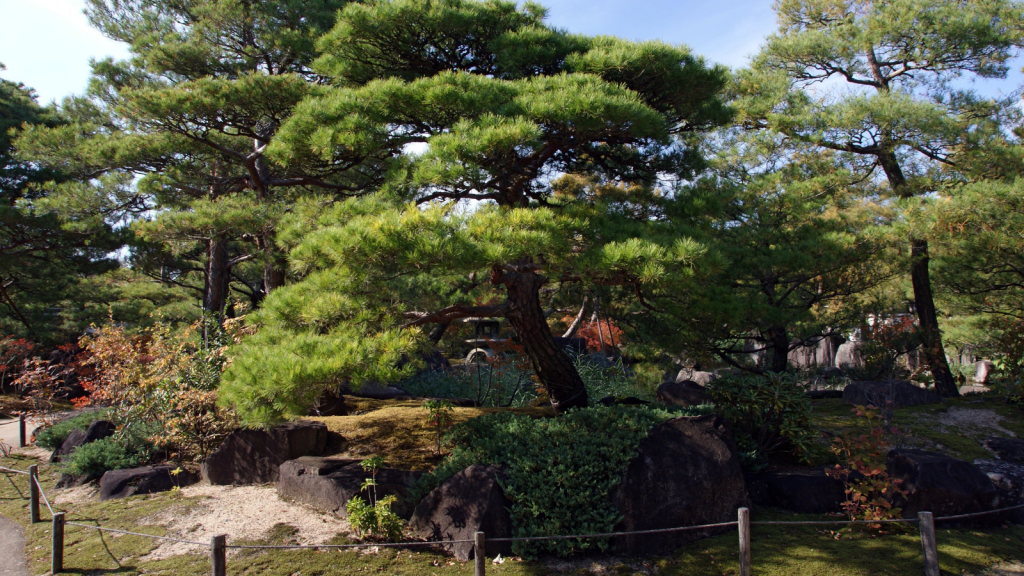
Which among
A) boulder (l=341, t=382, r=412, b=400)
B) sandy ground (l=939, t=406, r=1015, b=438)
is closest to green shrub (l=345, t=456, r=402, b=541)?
boulder (l=341, t=382, r=412, b=400)

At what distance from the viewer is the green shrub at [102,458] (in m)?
5.71

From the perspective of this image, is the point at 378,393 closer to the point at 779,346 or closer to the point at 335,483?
the point at 335,483

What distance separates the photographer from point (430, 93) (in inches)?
169

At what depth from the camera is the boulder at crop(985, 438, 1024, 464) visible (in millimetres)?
5836

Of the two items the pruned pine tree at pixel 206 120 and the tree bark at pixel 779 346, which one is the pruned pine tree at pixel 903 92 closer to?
the tree bark at pixel 779 346

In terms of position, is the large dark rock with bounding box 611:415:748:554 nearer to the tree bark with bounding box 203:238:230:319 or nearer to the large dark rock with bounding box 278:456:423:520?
the large dark rock with bounding box 278:456:423:520

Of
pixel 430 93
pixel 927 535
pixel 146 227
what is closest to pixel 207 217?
pixel 146 227

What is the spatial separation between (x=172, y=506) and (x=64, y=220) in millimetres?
6533

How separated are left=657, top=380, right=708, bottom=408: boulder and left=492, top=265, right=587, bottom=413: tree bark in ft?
4.47

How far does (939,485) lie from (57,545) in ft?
20.1

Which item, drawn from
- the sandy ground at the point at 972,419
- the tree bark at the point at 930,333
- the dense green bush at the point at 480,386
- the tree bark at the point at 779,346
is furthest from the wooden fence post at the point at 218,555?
the tree bark at the point at 930,333

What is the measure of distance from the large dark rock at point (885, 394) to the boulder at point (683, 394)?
2845 mm

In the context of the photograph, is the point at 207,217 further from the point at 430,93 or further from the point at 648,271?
the point at 648,271

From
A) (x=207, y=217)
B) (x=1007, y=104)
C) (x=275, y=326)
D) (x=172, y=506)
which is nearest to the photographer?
(x=275, y=326)
